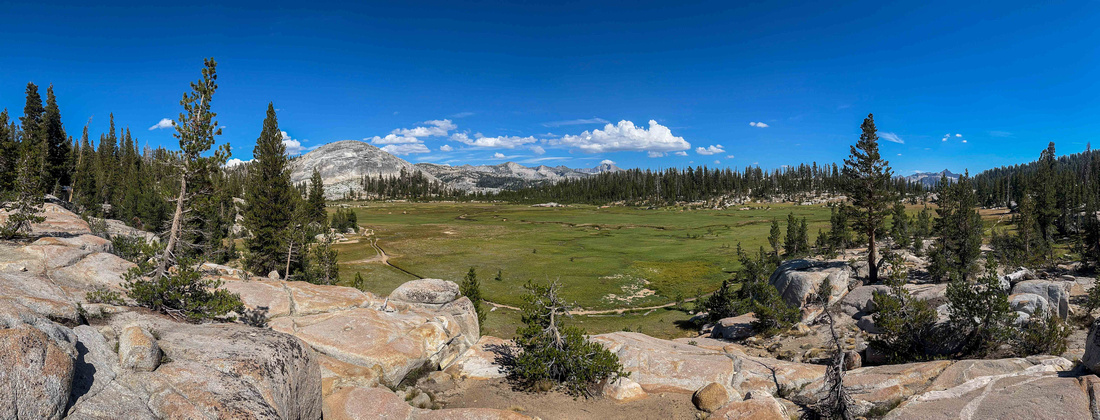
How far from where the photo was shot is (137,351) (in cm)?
978

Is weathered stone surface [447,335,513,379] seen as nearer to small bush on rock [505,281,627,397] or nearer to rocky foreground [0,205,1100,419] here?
rocky foreground [0,205,1100,419]

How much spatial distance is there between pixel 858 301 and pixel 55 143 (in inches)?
4736

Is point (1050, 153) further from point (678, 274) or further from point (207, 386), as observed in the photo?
point (207, 386)

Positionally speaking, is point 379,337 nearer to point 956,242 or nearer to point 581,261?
point 581,261

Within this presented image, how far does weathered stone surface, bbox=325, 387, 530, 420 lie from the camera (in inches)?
540

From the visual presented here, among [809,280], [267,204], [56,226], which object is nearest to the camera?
[56,226]

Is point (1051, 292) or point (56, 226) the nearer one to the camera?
point (1051, 292)

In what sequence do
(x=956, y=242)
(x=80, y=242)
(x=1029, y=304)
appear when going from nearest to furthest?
(x=1029, y=304), (x=80, y=242), (x=956, y=242)

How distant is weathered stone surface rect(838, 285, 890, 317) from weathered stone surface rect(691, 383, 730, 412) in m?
20.6

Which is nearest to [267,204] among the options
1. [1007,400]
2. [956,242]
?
[1007,400]

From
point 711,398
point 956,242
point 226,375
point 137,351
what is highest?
point 137,351

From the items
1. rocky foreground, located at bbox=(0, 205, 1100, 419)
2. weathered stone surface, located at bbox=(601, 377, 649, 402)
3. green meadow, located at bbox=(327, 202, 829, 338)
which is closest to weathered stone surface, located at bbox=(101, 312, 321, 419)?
rocky foreground, located at bbox=(0, 205, 1100, 419)

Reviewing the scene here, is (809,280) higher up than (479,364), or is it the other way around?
(809,280)

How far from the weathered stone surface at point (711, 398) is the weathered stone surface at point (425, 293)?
53.8ft
